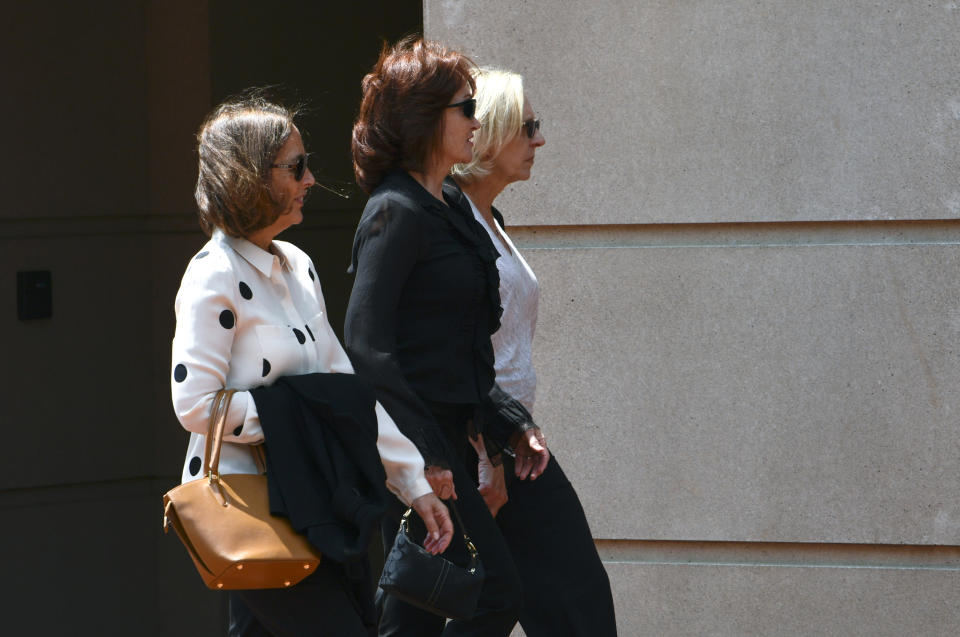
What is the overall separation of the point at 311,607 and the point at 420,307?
845 millimetres

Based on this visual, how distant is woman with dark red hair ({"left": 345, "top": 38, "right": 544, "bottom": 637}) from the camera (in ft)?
11.0

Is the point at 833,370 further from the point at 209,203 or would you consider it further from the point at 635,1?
the point at 209,203

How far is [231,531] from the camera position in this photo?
2797 millimetres

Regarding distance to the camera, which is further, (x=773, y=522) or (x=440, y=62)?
(x=773, y=522)

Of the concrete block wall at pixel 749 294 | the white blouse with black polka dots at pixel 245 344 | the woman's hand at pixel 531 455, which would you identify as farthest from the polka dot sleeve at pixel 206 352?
the concrete block wall at pixel 749 294

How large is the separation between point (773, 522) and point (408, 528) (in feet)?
6.00

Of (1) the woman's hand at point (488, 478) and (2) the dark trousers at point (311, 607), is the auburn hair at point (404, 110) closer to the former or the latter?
(1) the woman's hand at point (488, 478)

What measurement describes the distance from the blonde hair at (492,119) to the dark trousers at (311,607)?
52.0 inches

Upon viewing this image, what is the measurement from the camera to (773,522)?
4824 millimetres

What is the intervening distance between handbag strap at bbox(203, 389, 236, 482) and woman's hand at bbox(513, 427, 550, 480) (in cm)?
108

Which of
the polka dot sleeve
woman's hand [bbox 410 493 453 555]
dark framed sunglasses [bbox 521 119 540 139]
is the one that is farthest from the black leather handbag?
dark framed sunglasses [bbox 521 119 540 139]

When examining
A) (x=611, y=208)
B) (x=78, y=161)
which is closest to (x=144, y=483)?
(x=78, y=161)

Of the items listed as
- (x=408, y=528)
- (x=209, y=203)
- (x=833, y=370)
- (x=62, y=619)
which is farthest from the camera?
(x=62, y=619)

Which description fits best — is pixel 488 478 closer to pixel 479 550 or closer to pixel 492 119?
pixel 479 550
